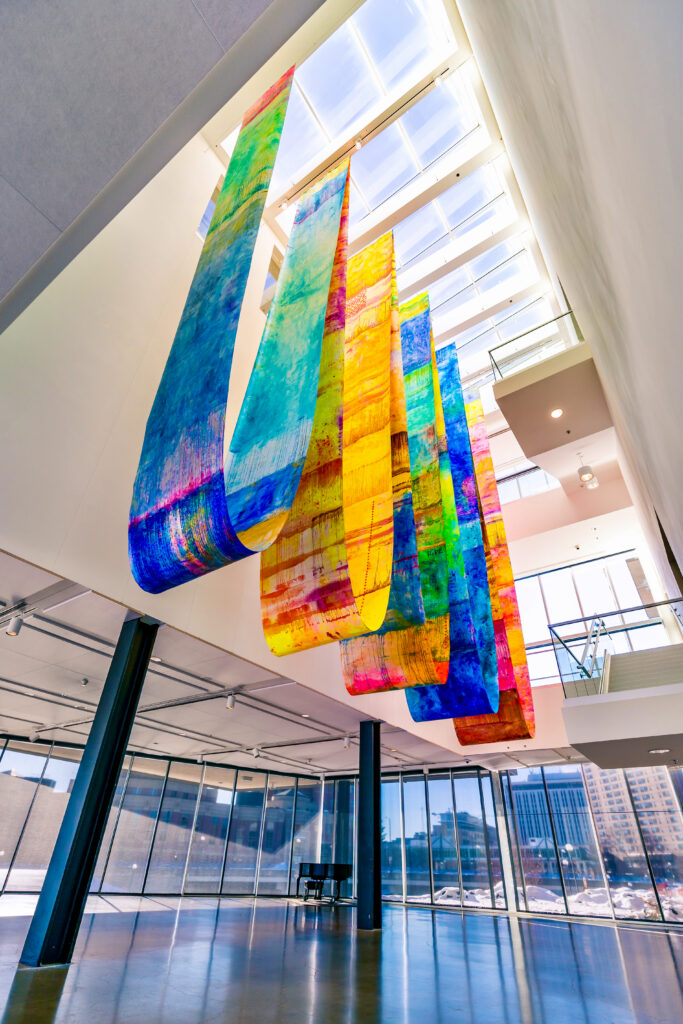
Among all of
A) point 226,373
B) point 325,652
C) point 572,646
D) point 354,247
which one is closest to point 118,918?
point 325,652

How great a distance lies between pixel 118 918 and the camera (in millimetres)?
10797

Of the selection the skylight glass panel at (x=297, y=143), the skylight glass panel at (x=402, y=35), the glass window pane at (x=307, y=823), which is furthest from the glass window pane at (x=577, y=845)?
the skylight glass panel at (x=402, y=35)

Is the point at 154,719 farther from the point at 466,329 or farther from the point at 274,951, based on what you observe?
the point at 466,329

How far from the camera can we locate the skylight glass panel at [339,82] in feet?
37.8

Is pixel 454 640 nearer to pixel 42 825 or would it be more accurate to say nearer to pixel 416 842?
pixel 416 842

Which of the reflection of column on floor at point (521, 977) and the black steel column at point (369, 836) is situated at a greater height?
the black steel column at point (369, 836)

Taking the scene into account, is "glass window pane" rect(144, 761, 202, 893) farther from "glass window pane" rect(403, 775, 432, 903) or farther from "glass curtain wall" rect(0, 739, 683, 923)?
"glass window pane" rect(403, 775, 432, 903)

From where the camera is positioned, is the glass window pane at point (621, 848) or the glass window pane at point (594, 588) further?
the glass window pane at point (594, 588)

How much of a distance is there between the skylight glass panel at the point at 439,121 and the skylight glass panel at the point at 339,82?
1.11 meters

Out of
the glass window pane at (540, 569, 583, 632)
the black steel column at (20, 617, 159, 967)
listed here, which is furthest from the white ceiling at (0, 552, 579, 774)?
the glass window pane at (540, 569, 583, 632)

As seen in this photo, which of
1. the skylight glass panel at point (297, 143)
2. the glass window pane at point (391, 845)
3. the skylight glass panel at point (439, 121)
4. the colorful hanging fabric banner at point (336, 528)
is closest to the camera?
the colorful hanging fabric banner at point (336, 528)

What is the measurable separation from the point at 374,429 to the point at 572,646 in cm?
691

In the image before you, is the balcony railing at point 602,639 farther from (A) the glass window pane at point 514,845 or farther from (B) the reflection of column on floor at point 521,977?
(A) the glass window pane at point 514,845

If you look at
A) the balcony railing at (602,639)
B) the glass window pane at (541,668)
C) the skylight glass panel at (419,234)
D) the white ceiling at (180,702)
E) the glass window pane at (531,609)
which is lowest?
the white ceiling at (180,702)
